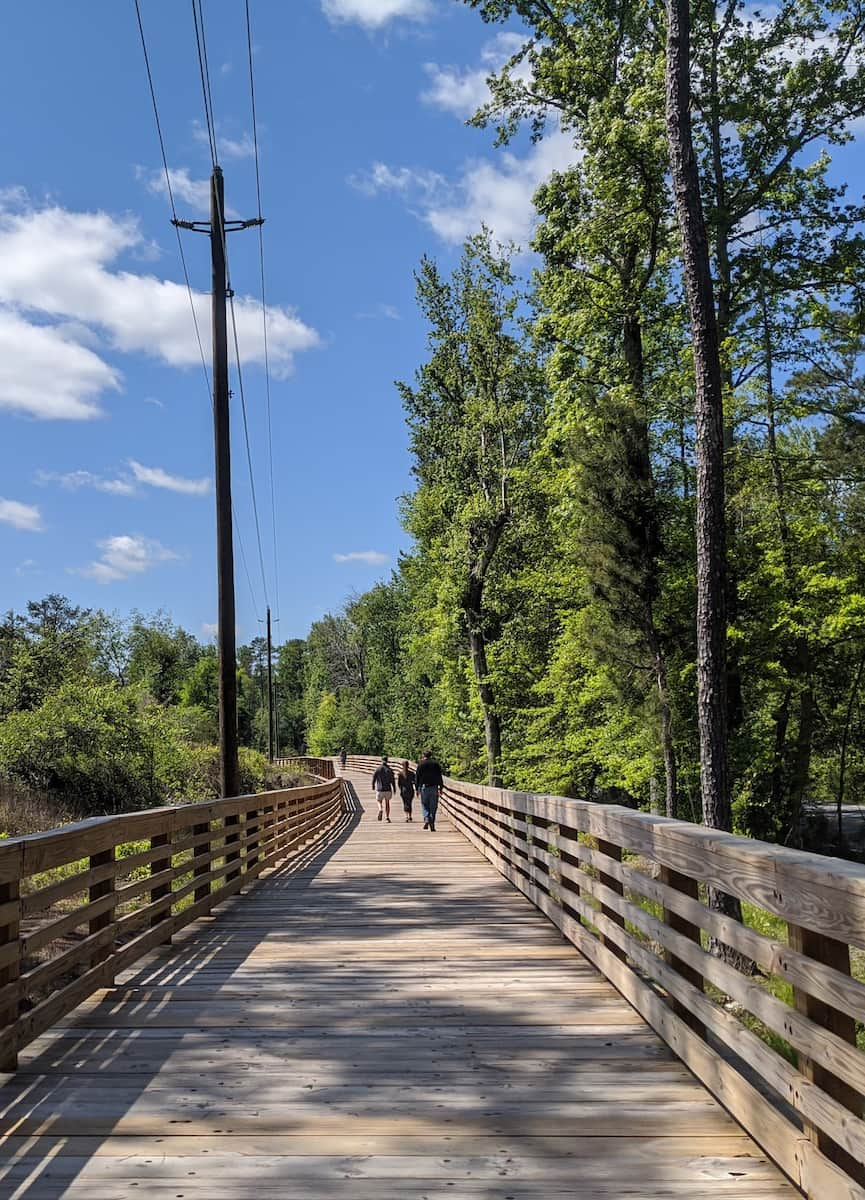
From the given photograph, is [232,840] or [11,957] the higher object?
[11,957]

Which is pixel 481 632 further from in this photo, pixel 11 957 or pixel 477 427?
pixel 11 957

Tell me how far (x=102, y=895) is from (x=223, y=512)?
26.9ft

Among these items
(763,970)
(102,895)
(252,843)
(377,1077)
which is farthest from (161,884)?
(763,970)

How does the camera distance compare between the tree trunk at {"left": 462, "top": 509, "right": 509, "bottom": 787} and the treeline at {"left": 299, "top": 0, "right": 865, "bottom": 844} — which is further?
the tree trunk at {"left": 462, "top": 509, "right": 509, "bottom": 787}

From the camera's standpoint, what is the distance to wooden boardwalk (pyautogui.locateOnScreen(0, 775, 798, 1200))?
315 centimetres

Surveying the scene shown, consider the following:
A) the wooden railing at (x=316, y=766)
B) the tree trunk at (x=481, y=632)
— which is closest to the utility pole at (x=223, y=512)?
the tree trunk at (x=481, y=632)

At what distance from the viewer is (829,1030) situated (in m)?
2.80

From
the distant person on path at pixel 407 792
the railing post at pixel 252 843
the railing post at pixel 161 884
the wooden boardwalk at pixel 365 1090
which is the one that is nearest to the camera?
the wooden boardwalk at pixel 365 1090

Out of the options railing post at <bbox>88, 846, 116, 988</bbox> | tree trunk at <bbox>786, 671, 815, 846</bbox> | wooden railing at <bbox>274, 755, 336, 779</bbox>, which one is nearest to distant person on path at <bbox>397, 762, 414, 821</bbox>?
tree trunk at <bbox>786, 671, 815, 846</bbox>

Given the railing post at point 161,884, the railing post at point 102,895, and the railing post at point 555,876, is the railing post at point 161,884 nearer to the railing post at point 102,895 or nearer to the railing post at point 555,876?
the railing post at point 102,895

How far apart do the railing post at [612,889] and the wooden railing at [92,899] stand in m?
2.90

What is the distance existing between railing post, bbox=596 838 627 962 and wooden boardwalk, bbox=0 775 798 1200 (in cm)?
24

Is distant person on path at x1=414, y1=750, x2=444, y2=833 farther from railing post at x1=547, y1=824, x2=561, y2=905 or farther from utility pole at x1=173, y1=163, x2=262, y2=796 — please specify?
railing post at x1=547, y1=824, x2=561, y2=905

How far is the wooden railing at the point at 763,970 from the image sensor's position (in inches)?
106
